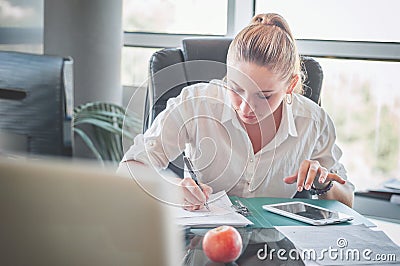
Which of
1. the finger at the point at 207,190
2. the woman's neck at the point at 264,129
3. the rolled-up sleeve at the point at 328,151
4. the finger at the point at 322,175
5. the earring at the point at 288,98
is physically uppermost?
the earring at the point at 288,98

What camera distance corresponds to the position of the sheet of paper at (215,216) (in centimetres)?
111

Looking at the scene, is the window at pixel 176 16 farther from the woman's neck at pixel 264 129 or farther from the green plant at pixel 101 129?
the woman's neck at pixel 264 129

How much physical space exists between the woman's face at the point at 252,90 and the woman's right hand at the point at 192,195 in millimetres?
196

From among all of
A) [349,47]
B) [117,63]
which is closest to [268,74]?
[349,47]

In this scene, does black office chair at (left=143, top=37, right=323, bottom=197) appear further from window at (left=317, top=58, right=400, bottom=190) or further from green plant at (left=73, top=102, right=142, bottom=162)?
green plant at (left=73, top=102, right=142, bottom=162)

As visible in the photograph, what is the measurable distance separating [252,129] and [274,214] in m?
0.21

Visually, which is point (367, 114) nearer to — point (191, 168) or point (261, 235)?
point (191, 168)

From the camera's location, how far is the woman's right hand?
1.18m

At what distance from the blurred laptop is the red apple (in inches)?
22.8

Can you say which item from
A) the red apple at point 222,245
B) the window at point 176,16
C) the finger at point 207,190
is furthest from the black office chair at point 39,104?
the window at point 176,16

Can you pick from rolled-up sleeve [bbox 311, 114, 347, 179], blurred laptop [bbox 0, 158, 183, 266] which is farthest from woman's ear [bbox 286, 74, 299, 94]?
blurred laptop [bbox 0, 158, 183, 266]

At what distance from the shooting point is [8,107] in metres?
0.70

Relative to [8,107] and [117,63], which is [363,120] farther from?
[8,107]

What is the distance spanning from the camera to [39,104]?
26.9 inches
